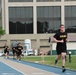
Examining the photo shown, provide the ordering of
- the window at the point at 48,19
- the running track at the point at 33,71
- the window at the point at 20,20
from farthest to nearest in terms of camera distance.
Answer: the window at the point at 20,20 → the window at the point at 48,19 → the running track at the point at 33,71

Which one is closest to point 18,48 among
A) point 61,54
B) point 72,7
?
point 61,54

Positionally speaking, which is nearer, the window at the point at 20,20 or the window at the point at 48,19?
the window at the point at 48,19

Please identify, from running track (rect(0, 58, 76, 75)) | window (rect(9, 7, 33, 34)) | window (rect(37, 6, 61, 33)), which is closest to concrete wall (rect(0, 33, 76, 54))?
window (rect(9, 7, 33, 34))

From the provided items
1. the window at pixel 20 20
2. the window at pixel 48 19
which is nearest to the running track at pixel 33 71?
the window at pixel 48 19

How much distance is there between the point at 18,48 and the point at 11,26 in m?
57.3

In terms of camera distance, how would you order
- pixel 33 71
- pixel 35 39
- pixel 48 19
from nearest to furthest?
pixel 33 71
pixel 48 19
pixel 35 39

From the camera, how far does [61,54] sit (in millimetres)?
17141

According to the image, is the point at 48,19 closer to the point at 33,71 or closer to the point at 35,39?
the point at 35,39

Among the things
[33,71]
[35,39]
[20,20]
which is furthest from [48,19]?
[33,71]

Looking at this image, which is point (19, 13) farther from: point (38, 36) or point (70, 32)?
point (70, 32)

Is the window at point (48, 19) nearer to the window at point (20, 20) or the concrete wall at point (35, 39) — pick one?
the concrete wall at point (35, 39)

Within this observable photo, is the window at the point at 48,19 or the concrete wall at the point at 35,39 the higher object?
the window at the point at 48,19

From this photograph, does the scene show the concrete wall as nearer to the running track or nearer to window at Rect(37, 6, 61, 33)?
window at Rect(37, 6, 61, 33)

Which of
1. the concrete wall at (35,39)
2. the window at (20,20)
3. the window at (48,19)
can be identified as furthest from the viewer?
the concrete wall at (35,39)
